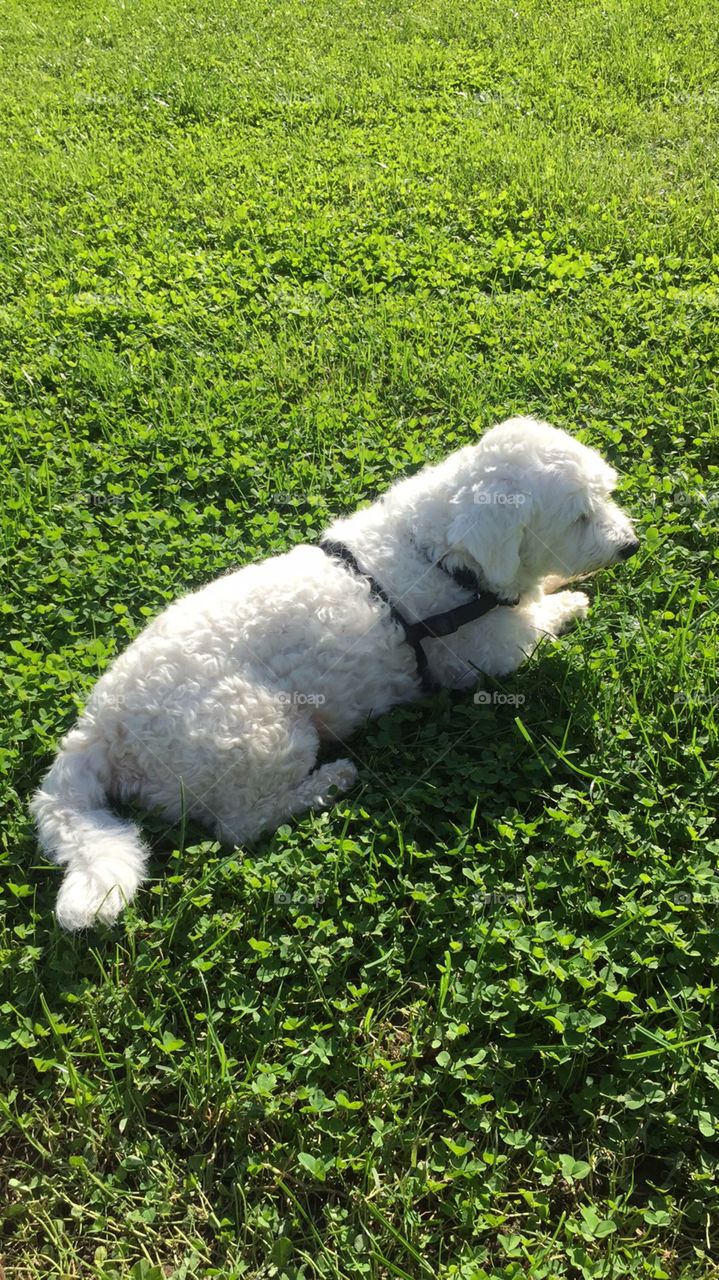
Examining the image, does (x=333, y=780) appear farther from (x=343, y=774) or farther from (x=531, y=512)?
(x=531, y=512)

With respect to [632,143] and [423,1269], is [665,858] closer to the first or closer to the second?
[423,1269]

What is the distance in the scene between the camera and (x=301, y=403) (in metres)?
5.51

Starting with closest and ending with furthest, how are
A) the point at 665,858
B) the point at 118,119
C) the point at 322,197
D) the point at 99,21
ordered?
the point at 665,858 < the point at 322,197 < the point at 118,119 < the point at 99,21

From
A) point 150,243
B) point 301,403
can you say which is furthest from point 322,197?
point 301,403

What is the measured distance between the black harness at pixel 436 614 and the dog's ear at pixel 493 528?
12 centimetres

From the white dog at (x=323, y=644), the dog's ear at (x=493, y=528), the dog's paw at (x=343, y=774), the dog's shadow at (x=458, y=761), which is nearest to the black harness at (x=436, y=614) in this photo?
the white dog at (x=323, y=644)

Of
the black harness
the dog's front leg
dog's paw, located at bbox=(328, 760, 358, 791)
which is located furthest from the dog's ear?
dog's paw, located at bbox=(328, 760, 358, 791)

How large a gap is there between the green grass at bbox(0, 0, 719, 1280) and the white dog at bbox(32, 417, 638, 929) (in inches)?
7.2

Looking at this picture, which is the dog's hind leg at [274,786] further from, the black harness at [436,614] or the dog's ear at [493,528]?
the dog's ear at [493,528]

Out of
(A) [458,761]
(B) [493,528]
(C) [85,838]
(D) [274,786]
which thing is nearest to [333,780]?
(D) [274,786]

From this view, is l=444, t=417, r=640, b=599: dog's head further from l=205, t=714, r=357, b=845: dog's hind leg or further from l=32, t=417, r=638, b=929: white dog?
l=205, t=714, r=357, b=845: dog's hind leg

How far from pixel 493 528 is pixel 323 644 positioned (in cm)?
79

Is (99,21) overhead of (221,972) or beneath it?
overhead

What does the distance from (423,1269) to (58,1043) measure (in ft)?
4.22
